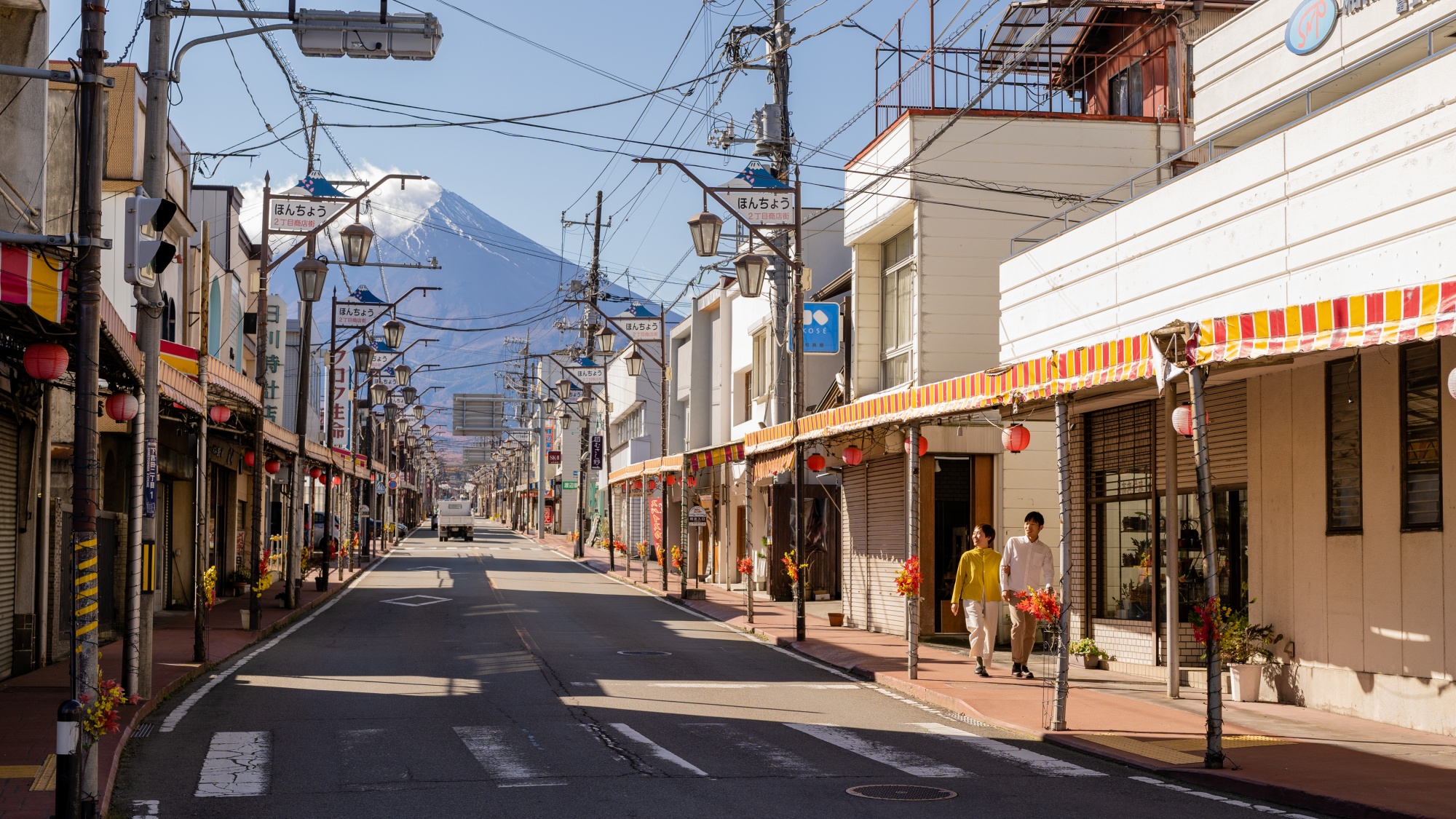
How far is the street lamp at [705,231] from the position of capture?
76.4ft

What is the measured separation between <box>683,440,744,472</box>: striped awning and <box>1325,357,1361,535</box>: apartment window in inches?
635

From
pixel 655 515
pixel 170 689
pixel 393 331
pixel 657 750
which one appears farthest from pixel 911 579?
pixel 655 515

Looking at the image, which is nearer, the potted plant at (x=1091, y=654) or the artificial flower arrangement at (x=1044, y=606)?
the artificial flower arrangement at (x=1044, y=606)

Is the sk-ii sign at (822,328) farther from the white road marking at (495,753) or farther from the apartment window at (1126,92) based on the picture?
the white road marking at (495,753)

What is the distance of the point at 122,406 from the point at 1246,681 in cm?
1201

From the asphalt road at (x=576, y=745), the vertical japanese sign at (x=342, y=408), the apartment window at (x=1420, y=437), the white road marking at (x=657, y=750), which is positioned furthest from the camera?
the vertical japanese sign at (x=342, y=408)

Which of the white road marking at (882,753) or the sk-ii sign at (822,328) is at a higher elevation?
the sk-ii sign at (822,328)

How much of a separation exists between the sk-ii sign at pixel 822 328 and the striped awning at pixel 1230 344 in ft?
36.0

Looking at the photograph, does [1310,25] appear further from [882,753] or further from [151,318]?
[151,318]

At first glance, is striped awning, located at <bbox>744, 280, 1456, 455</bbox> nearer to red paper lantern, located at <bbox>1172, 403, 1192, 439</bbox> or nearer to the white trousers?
red paper lantern, located at <bbox>1172, 403, 1192, 439</bbox>

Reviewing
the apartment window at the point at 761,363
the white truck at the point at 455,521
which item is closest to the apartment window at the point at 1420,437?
the apartment window at the point at 761,363

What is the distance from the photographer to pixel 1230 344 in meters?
10.6

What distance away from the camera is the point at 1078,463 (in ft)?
66.4

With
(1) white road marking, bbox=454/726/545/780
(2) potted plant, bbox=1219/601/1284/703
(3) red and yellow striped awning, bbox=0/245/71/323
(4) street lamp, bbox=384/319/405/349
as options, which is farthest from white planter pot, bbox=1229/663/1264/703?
(4) street lamp, bbox=384/319/405/349
